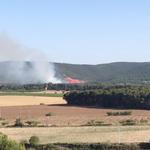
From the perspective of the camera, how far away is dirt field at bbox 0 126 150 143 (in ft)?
173

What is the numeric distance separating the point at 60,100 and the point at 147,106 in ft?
95.7

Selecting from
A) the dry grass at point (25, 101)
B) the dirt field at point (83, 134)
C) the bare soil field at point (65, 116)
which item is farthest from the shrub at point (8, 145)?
the dry grass at point (25, 101)

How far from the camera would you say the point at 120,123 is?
7125 centimetres

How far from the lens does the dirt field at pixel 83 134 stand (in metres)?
52.6

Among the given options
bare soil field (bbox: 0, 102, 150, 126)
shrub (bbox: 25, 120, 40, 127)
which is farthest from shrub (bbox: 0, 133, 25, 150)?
bare soil field (bbox: 0, 102, 150, 126)

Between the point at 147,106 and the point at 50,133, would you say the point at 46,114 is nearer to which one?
the point at 147,106

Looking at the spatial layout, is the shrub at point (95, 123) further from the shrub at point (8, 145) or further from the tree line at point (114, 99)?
the shrub at point (8, 145)

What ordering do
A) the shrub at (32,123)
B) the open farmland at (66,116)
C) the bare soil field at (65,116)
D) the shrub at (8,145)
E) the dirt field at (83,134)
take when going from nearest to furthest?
the shrub at (8,145), the dirt field at (83,134), the shrub at (32,123), the bare soil field at (65,116), the open farmland at (66,116)

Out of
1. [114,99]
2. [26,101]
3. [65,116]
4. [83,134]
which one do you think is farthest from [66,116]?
[26,101]

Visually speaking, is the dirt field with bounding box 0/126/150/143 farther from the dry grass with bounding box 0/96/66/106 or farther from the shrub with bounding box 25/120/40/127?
the dry grass with bounding box 0/96/66/106

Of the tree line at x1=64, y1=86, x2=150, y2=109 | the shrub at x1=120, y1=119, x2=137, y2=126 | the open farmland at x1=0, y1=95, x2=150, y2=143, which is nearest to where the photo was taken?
the open farmland at x1=0, y1=95, x2=150, y2=143

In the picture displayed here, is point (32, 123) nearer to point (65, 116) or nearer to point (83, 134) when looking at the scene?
point (65, 116)

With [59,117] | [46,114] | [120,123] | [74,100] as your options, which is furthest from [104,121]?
[74,100]

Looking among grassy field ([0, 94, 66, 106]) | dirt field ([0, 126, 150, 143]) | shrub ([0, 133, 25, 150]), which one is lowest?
dirt field ([0, 126, 150, 143])
